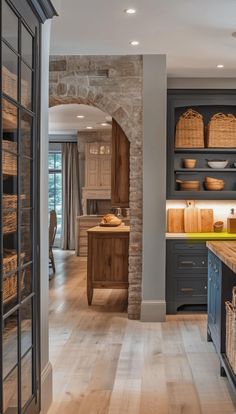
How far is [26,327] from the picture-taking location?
281 cm

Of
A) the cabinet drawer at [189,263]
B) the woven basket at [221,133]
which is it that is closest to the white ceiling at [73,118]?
the woven basket at [221,133]

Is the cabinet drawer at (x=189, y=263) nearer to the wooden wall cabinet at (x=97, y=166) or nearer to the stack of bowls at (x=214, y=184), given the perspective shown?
the stack of bowls at (x=214, y=184)

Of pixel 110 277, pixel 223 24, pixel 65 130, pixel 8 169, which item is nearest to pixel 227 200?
pixel 110 277

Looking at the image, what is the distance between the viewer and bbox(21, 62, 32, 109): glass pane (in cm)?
267

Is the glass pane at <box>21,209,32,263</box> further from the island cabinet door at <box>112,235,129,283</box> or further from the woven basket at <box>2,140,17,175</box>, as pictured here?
the island cabinet door at <box>112,235,129,283</box>

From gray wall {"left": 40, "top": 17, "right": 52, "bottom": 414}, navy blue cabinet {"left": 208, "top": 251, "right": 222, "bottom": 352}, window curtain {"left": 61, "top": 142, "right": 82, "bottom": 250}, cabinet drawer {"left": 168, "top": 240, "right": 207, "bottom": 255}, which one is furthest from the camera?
window curtain {"left": 61, "top": 142, "right": 82, "bottom": 250}

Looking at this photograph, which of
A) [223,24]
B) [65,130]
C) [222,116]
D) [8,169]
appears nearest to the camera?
[8,169]

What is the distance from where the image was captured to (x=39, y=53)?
3041 mm

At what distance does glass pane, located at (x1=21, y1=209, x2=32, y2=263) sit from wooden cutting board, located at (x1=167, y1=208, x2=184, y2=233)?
3.90 meters

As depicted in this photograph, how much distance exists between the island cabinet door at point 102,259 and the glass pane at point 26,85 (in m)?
3.67

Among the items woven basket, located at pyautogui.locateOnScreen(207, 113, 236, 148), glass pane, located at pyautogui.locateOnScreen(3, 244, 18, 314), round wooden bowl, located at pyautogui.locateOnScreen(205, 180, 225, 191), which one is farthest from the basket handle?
glass pane, located at pyautogui.locateOnScreen(3, 244, 18, 314)

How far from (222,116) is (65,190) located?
6.52 m

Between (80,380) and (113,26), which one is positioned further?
(113,26)

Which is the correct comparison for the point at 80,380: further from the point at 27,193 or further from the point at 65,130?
the point at 65,130
